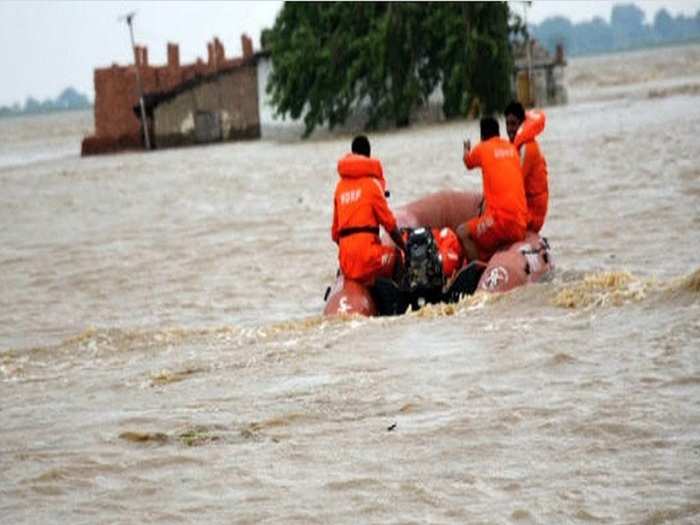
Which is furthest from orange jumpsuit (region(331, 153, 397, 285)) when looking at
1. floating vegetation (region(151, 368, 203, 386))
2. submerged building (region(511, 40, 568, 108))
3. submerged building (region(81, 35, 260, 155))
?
submerged building (region(511, 40, 568, 108))

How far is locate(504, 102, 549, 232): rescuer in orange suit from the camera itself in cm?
1124

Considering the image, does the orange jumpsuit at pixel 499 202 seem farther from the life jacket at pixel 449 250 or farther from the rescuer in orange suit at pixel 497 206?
the life jacket at pixel 449 250

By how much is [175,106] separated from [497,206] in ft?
118

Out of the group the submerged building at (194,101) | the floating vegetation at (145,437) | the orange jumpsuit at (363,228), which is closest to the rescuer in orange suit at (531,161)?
the orange jumpsuit at (363,228)

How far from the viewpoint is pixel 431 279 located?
1020 centimetres

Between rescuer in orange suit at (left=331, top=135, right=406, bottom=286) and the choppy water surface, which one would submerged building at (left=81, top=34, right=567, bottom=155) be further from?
rescuer in orange suit at (left=331, top=135, right=406, bottom=286)

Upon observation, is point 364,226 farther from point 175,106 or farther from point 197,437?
point 175,106

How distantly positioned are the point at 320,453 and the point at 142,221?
1508 centimetres

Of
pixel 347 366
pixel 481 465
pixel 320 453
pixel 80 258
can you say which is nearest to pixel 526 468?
pixel 481 465

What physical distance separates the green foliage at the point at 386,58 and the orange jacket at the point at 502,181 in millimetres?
27854

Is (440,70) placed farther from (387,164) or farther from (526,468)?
(526,468)

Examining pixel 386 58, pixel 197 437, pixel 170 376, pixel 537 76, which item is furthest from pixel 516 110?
pixel 537 76

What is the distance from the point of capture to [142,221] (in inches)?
821

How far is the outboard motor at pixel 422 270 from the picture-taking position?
10.1m
